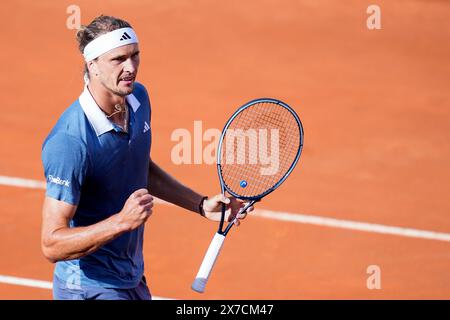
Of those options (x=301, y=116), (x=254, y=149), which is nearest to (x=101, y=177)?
Answer: (x=254, y=149)

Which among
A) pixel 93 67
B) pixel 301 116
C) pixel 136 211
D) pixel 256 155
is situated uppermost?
pixel 301 116

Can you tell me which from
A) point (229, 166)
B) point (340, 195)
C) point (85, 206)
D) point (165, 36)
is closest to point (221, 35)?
point (165, 36)

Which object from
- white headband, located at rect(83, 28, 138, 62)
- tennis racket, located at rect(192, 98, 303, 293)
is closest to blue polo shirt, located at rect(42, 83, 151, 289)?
white headband, located at rect(83, 28, 138, 62)

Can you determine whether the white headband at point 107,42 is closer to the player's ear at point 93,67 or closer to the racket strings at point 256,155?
the player's ear at point 93,67

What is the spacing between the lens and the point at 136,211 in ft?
16.0

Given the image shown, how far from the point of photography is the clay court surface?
9133 mm

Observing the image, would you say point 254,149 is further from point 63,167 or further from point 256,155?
point 63,167

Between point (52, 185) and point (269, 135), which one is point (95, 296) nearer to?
point (52, 185)

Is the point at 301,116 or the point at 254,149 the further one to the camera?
the point at 301,116

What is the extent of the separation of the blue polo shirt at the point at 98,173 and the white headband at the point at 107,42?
239 millimetres

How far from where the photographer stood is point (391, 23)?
43.4 feet

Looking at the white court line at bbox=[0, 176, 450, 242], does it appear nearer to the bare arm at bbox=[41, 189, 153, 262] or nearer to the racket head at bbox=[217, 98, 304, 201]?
the racket head at bbox=[217, 98, 304, 201]

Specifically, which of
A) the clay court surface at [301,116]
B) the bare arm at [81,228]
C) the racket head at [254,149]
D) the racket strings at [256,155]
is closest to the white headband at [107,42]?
the bare arm at [81,228]

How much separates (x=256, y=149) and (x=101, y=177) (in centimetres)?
219
